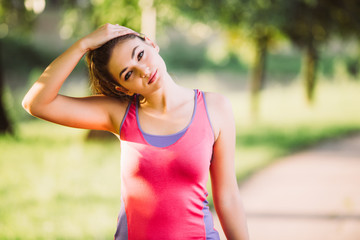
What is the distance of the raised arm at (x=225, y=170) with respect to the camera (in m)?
1.84

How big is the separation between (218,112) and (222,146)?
0.53ft

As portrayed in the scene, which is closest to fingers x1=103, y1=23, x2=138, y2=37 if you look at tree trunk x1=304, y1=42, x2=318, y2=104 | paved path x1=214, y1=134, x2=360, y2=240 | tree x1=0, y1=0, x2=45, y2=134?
paved path x1=214, y1=134, x2=360, y2=240

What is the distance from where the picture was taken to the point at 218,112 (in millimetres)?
1834

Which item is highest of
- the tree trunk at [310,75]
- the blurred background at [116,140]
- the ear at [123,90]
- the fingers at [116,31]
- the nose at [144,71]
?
the tree trunk at [310,75]

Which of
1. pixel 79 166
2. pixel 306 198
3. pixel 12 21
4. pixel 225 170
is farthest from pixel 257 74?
pixel 225 170

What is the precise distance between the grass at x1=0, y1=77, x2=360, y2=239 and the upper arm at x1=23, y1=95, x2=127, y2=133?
235cm

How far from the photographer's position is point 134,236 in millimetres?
1792

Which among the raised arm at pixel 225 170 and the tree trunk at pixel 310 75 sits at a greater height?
the tree trunk at pixel 310 75

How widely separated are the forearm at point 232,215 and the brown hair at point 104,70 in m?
0.69

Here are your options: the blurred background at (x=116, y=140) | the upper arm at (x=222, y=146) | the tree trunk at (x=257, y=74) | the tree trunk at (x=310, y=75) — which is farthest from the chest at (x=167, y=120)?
the tree trunk at (x=310, y=75)

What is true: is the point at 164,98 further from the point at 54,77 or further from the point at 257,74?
the point at 257,74

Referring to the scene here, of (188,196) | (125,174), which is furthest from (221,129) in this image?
(125,174)

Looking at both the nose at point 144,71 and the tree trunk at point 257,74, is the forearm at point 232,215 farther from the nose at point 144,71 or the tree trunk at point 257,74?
the tree trunk at point 257,74

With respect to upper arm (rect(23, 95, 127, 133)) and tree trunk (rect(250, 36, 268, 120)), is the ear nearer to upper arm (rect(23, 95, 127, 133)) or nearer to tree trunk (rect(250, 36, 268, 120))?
upper arm (rect(23, 95, 127, 133))
